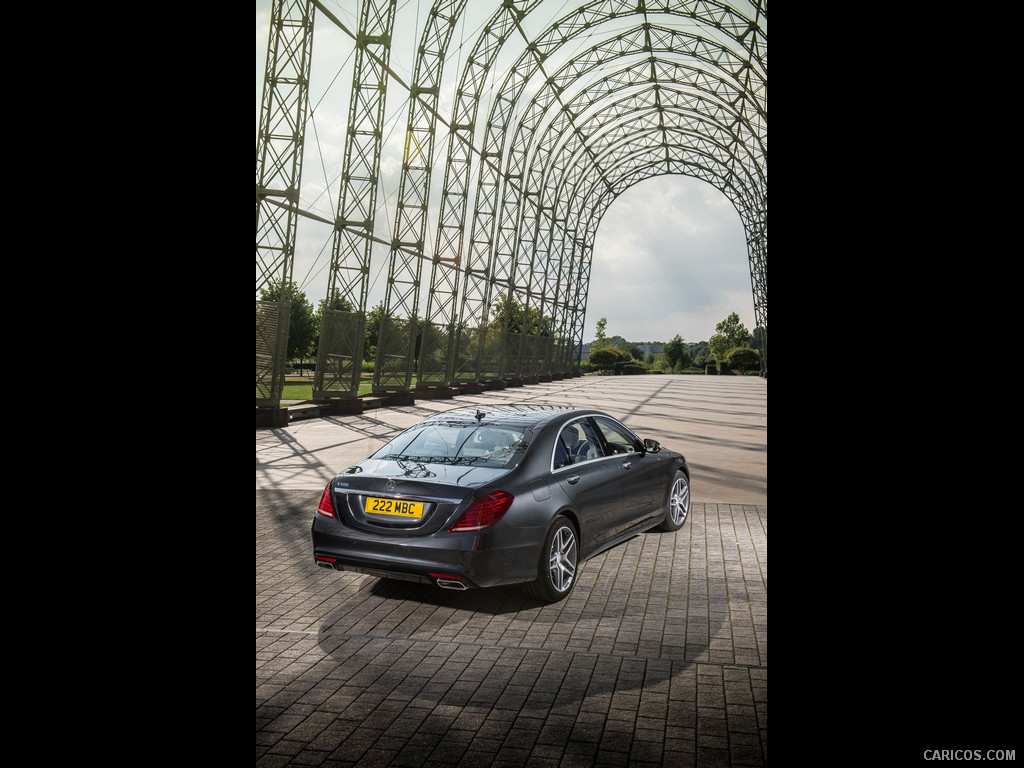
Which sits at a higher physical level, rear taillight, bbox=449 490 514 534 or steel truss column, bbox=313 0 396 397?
steel truss column, bbox=313 0 396 397

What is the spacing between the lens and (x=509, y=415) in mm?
6559

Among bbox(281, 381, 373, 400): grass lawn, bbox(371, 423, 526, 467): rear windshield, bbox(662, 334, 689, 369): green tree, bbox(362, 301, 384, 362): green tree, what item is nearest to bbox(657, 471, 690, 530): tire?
bbox(371, 423, 526, 467): rear windshield

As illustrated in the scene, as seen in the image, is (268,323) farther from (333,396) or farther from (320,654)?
(320,654)

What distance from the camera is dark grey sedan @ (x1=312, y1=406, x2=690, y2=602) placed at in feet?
16.7

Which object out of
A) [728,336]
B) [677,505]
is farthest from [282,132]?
[728,336]

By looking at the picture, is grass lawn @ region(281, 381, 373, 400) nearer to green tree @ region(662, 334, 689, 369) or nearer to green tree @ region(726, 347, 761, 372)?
green tree @ region(726, 347, 761, 372)

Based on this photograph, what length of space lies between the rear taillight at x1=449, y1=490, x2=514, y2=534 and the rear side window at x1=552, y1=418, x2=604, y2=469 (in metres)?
0.78

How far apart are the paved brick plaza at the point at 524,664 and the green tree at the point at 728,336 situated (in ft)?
317

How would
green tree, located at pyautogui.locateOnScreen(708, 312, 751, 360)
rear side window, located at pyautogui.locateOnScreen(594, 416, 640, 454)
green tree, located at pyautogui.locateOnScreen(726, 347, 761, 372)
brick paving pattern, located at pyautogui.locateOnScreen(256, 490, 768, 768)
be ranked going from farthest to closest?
green tree, located at pyautogui.locateOnScreen(708, 312, 751, 360), green tree, located at pyautogui.locateOnScreen(726, 347, 761, 372), rear side window, located at pyautogui.locateOnScreen(594, 416, 640, 454), brick paving pattern, located at pyautogui.locateOnScreen(256, 490, 768, 768)

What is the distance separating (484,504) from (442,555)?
1.43ft
